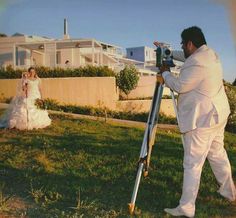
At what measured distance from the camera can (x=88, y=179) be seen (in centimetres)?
773

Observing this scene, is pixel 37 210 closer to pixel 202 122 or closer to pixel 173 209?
pixel 173 209

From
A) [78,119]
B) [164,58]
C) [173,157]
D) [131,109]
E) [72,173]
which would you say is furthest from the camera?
[131,109]

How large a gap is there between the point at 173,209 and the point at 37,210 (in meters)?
1.52

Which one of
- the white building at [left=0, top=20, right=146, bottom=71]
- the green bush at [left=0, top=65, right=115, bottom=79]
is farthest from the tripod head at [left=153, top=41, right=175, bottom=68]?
the white building at [left=0, top=20, right=146, bottom=71]

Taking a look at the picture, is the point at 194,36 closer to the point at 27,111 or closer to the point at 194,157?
the point at 194,157

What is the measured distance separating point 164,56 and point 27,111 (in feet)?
29.3

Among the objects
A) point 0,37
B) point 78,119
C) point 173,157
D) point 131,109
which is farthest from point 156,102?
point 0,37

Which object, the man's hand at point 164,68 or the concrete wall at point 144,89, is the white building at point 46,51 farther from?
the man's hand at point 164,68

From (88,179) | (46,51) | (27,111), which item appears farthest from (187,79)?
(46,51)

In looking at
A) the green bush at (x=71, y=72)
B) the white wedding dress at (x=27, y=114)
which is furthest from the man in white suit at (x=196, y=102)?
the green bush at (x=71, y=72)

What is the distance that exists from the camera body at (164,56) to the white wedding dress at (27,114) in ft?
26.4

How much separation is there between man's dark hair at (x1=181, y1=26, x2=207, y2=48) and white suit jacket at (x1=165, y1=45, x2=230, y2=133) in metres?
0.07

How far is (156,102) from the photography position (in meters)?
6.16

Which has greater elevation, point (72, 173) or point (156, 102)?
point (156, 102)
